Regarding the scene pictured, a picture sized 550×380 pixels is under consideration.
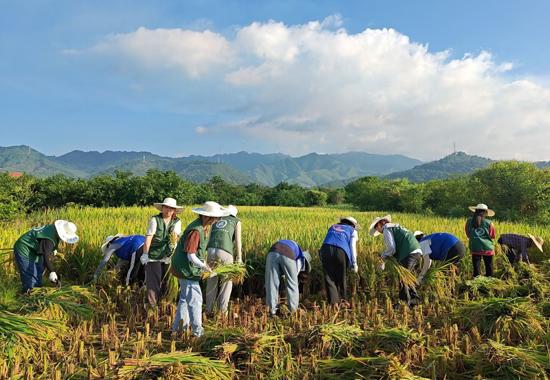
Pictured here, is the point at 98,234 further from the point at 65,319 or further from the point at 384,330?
the point at 384,330

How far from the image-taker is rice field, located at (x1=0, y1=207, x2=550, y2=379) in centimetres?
310

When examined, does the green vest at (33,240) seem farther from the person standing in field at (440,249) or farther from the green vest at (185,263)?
the person standing in field at (440,249)

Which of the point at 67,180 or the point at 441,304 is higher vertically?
the point at 67,180

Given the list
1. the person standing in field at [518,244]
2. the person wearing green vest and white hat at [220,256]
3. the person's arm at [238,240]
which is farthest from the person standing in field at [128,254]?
the person standing in field at [518,244]

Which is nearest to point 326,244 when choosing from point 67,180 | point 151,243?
point 151,243

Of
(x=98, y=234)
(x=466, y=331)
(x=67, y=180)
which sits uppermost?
(x=67, y=180)

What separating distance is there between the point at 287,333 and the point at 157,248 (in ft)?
6.93

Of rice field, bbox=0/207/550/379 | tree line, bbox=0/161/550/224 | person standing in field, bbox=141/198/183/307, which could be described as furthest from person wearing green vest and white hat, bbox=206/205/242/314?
tree line, bbox=0/161/550/224

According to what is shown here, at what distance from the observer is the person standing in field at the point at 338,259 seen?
5.15 metres

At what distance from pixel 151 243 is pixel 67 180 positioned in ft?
74.4

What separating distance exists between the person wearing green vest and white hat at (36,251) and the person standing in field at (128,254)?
0.57m

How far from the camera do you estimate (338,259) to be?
202 inches

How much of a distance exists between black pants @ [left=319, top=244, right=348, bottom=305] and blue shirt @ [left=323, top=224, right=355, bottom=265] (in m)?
0.05

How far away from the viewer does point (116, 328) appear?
4.35m
